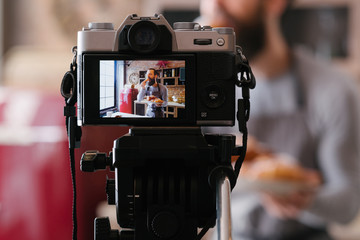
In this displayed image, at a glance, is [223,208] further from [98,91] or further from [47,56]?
[47,56]

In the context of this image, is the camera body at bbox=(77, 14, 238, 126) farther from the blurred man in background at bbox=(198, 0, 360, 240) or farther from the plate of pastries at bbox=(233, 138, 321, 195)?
the blurred man in background at bbox=(198, 0, 360, 240)

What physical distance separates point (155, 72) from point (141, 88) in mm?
26

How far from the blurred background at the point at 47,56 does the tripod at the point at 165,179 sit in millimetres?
755

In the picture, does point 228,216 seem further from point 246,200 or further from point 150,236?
point 246,200

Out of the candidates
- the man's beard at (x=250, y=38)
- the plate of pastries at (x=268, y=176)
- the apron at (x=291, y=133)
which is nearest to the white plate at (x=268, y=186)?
the plate of pastries at (x=268, y=176)

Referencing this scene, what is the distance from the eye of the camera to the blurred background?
1.37 metres

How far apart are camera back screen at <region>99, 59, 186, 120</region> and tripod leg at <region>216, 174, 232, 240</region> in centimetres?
9

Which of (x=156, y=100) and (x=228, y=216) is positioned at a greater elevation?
(x=156, y=100)

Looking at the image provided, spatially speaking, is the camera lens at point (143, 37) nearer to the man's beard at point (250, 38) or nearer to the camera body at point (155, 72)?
the camera body at point (155, 72)

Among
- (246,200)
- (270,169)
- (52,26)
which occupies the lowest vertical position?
(246,200)

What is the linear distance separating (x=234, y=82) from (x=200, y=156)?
0.10 m

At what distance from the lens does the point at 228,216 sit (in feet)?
1.89

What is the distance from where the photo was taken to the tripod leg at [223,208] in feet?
1.87

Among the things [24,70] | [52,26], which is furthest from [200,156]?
[52,26]
